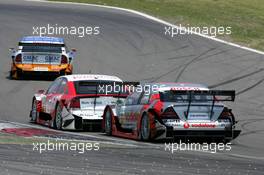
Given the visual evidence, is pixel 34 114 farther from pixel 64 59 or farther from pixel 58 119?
pixel 64 59

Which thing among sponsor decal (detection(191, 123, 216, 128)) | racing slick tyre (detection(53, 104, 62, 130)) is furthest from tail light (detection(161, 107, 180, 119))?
racing slick tyre (detection(53, 104, 62, 130))

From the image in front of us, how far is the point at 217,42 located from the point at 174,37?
1.84 meters

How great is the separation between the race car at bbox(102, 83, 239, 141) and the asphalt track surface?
0.46m

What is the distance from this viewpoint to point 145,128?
1758cm

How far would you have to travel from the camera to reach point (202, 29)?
39750 mm

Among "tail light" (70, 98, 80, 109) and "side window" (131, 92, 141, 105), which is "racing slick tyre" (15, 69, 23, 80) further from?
"side window" (131, 92, 141, 105)

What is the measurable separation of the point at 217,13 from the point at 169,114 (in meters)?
A: 27.1

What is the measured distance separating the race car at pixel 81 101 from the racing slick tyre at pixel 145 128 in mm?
1488

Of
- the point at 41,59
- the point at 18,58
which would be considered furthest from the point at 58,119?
the point at 18,58

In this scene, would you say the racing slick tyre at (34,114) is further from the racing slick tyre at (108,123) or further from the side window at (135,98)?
the side window at (135,98)

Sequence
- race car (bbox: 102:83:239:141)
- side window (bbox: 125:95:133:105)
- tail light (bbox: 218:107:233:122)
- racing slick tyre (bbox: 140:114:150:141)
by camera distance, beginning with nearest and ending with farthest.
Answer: race car (bbox: 102:83:239:141) → racing slick tyre (bbox: 140:114:150:141) → tail light (bbox: 218:107:233:122) → side window (bbox: 125:95:133:105)

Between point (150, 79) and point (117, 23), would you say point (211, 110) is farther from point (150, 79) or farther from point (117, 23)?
point (117, 23)

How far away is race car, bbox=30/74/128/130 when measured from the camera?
65.7 feet

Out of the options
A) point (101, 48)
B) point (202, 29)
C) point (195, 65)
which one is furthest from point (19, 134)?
point (202, 29)
